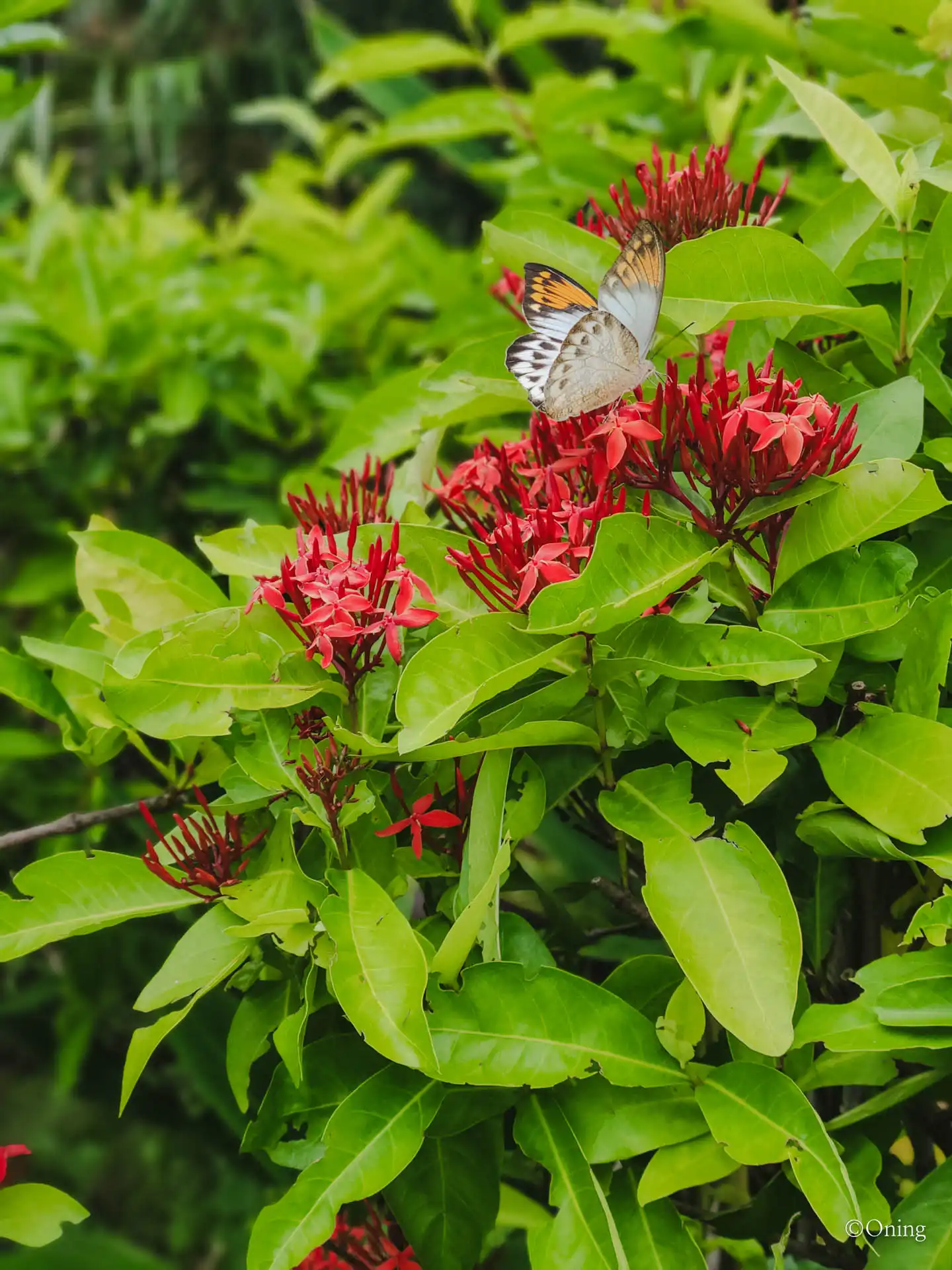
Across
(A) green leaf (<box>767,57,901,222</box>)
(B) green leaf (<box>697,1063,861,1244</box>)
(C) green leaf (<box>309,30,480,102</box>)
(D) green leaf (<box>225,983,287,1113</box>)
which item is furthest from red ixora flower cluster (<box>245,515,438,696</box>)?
(C) green leaf (<box>309,30,480,102</box>)

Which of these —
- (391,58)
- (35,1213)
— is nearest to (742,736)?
(35,1213)

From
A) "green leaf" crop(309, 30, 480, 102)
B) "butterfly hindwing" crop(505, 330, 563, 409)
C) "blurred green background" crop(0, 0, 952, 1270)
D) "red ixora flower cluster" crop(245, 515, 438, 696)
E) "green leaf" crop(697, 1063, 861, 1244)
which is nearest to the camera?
"green leaf" crop(697, 1063, 861, 1244)

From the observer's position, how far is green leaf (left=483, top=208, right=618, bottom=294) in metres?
0.89

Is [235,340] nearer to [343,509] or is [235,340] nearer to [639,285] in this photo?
[343,509]

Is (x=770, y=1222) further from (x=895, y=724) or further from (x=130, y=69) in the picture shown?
(x=130, y=69)

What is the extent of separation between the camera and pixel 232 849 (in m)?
0.79

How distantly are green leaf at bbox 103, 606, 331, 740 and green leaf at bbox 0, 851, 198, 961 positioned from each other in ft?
0.35

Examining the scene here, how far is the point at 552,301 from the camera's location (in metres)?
0.86

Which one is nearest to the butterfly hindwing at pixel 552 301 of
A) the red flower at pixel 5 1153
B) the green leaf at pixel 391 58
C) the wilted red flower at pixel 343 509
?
the wilted red flower at pixel 343 509

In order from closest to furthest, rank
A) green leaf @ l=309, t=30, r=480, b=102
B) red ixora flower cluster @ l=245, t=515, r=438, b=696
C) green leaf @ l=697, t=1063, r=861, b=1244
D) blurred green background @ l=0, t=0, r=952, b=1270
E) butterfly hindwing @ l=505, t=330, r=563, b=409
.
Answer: green leaf @ l=697, t=1063, r=861, b=1244, red ixora flower cluster @ l=245, t=515, r=438, b=696, butterfly hindwing @ l=505, t=330, r=563, b=409, blurred green background @ l=0, t=0, r=952, b=1270, green leaf @ l=309, t=30, r=480, b=102

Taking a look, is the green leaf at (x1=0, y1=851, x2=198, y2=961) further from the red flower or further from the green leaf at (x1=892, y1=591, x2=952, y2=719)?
the green leaf at (x1=892, y1=591, x2=952, y2=719)

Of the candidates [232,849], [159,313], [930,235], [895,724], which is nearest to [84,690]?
[232,849]

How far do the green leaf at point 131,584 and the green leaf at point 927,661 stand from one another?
1.75ft

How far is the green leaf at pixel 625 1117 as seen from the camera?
687 millimetres
